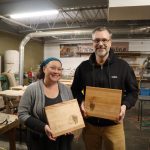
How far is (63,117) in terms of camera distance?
1.54m

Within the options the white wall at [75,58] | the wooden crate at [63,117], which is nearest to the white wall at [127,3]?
the wooden crate at [63,117]

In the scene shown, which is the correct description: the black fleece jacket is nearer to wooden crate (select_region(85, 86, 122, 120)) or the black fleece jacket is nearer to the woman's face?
wooden crate (select_region(85, 86, 122, 120))

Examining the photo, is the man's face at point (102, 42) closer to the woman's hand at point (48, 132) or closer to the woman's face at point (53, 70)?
the woman's face at point (53, 70)

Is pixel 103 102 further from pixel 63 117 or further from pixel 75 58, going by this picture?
pixel 75 58

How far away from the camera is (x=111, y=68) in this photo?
171 cm

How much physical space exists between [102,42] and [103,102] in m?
0.50

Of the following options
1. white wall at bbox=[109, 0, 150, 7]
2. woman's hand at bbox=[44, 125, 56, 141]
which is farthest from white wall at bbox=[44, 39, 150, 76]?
woman's hand at bbox=[44, 125, 56, 141]

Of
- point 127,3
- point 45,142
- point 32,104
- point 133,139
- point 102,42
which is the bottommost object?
point 133,139

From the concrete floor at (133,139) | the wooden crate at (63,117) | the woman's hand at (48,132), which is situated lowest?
the concrete floor at (133,139)

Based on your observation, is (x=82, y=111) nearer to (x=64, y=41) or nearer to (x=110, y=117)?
(x=110, y=117)

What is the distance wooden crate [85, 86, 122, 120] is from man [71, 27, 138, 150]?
8 centimetres

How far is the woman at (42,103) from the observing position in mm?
1581

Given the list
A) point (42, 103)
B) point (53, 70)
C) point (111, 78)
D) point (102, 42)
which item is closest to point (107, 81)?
point (111, 78)

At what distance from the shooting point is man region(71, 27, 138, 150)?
167cm
